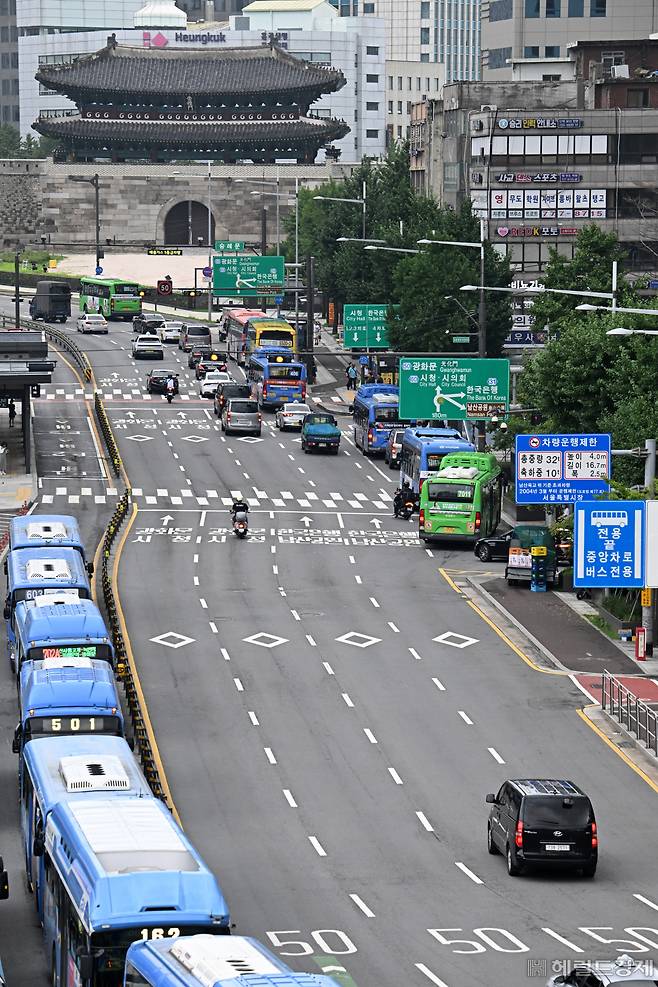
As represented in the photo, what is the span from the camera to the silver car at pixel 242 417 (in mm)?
102688

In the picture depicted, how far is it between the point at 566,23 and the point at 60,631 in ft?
406

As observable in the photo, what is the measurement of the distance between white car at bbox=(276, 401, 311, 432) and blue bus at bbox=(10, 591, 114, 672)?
171ft

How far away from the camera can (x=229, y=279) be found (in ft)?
436

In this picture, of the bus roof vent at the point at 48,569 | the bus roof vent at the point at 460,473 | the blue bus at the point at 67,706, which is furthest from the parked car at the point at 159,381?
the blue bus at the point at 67,706

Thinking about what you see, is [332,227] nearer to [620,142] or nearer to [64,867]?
[620,142]

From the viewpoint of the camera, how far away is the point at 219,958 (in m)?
24.1

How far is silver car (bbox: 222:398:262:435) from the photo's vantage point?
10269 centimetres

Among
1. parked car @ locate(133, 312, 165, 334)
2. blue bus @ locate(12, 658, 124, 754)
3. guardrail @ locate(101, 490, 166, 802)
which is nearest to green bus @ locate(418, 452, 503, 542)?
guardrail @ locate(101, 490, 166, 802)

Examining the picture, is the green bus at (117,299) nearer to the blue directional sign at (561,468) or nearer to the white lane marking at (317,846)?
the blue directional sign at (561,468)

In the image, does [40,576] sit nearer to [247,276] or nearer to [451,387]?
[451,387]

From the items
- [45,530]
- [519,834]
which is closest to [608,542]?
[519,834]

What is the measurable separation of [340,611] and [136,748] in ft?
57.4

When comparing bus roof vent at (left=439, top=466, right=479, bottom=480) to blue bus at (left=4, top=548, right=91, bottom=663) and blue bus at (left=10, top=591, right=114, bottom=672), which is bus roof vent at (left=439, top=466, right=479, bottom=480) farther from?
blue bus at (left=10, top=591, right=114, bottom=672)

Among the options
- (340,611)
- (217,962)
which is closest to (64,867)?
(217,962)
